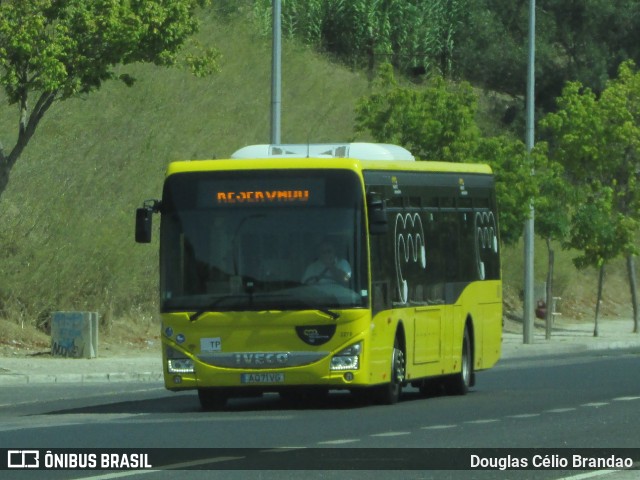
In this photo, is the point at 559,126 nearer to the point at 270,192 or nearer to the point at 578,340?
the point at 578,340

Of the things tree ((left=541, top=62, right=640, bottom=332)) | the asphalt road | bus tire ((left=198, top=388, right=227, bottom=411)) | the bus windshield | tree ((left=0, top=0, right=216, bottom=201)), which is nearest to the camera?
the asphalt road

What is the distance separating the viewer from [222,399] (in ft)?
71.9

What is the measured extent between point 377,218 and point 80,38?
9.14 metres

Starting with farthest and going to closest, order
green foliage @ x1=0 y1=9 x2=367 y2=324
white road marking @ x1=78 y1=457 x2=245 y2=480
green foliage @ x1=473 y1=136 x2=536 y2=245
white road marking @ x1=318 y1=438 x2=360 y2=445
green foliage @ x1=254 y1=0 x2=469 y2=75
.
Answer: green foliage @ x1=254 y1=0 x2=469 y2=75 → green foliage @ x1=473 y1=136 x2=536 y2=245 → green foliage @ x1=0 y1=9 x2=367 y2=324 → white road marking @ x1=318 y1=438 x2=360 y2=445 → white road marking @ x1=78 y1=457 x2=245 y2=480

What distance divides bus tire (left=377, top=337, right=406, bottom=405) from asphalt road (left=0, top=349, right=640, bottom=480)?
0.24 metres

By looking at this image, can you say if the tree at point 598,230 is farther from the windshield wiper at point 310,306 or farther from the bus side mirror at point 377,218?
the windshield wiper at point 310,306

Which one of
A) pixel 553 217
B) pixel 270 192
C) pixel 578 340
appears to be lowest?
pixel 578 340

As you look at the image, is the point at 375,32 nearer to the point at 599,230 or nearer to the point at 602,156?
the point at 602,156

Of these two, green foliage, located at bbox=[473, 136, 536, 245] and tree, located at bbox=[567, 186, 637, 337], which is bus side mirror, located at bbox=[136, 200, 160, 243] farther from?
tree, located at bbox=[567, 186, 637, 337]

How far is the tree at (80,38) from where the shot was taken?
27625mm

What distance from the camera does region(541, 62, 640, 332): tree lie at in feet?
149

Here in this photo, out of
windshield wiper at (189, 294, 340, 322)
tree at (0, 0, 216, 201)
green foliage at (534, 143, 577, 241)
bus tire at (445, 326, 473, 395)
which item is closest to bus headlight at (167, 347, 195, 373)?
windshield wiper at (189, 294, 340, 322)

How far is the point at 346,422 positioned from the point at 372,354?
6.32 ft

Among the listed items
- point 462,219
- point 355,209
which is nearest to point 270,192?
point 355,209
